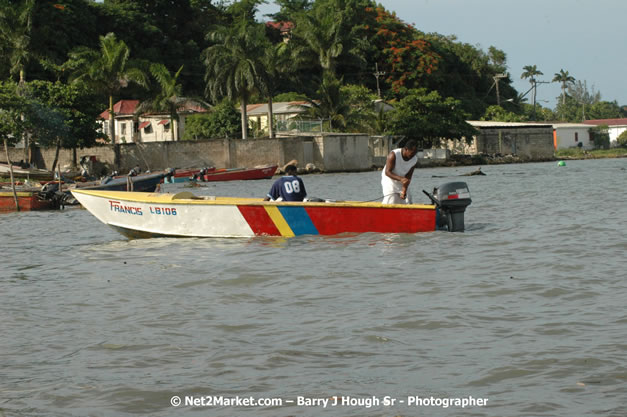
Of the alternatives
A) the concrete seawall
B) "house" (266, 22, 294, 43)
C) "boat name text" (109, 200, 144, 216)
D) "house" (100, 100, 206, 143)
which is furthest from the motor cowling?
"house" (266, 22, 294, 43)

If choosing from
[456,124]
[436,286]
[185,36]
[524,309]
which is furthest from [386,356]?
[185,36]

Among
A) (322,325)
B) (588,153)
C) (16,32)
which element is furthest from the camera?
(588,153)

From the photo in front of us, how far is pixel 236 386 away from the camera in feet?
18.6

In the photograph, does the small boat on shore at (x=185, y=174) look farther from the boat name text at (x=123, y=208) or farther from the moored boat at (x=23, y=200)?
the boat name text at (x=123, y=208)

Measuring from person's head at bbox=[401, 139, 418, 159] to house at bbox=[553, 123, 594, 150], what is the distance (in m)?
72.9

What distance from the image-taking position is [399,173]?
13.3 m

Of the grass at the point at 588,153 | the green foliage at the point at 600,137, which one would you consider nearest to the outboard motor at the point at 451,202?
the grass at the point at 588,153

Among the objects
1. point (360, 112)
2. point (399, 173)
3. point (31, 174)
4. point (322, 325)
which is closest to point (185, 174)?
point (31, 174)

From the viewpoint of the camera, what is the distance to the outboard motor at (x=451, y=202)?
42.8ft

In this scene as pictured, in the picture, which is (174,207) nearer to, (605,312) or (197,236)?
(197,236)

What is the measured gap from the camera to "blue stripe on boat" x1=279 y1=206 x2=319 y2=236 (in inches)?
525

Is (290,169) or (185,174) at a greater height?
(185,174)

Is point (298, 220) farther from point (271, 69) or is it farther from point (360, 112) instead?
point (360, 112)

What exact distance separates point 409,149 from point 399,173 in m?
0.54
